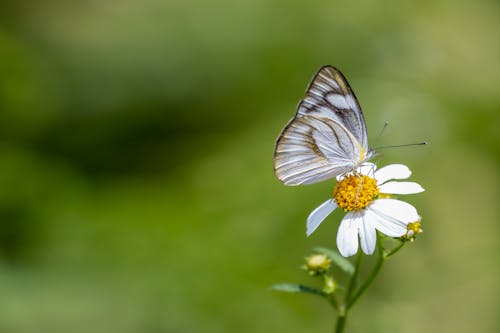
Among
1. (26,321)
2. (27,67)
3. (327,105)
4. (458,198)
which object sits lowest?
(26,321)

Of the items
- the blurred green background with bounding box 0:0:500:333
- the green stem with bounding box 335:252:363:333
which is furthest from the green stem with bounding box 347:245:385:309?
the blurred green background with bounding box 0:0:500:333

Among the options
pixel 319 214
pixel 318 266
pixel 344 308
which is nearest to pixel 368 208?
pixel 319 214

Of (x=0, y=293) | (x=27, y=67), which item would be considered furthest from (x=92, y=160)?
(x=0, y=293)

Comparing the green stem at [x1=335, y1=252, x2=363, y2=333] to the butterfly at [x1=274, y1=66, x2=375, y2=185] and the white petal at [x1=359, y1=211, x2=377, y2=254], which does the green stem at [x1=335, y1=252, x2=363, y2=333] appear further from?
the butterfly at [x1=274, y1=66, x2=375, y2=185]

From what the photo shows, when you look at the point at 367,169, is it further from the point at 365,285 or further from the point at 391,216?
the point at 365,285

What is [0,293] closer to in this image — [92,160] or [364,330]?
[92,160]

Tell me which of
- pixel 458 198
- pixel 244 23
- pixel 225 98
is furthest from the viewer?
pixel 244 23

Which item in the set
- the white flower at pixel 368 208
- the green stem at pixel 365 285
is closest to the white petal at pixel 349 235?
the white flower at pixel 368 208
